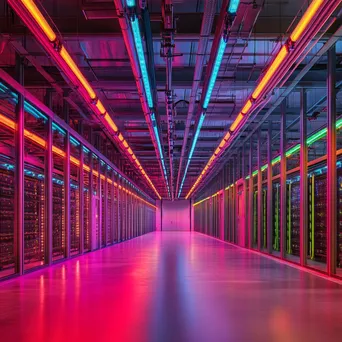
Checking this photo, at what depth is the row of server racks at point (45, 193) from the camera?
8195 millimetres

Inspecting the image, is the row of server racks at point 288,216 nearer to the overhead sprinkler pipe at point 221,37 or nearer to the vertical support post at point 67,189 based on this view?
the overhead sprinkler pipe at point 221,37

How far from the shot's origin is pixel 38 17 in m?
5.17

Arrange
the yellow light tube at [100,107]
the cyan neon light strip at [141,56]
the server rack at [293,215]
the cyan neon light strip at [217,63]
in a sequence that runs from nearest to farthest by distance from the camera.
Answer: the cyan neon light strip at [141,56]
the cyan neon light strip at [217,63]
the yellow light tube at [100,107]
the server rack at [293,215]

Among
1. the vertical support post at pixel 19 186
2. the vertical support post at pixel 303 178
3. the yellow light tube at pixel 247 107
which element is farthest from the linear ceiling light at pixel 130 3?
the vertical support post at pixel 303 178

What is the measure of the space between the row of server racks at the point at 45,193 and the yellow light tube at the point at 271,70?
4.22 metres

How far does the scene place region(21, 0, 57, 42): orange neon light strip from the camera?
4822 mm

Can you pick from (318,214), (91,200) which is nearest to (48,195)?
(91,200)

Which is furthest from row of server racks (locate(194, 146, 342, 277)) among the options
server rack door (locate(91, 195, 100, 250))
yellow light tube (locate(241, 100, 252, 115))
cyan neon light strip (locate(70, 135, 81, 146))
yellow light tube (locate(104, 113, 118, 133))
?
cyan neon light strip (locate(70, 135, 81, 146))

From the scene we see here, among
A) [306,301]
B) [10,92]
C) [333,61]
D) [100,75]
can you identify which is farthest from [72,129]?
[306,301]

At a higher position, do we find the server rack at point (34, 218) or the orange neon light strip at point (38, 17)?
the orange neon light strip at point (38, 17)

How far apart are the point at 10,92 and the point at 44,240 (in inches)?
A: 139

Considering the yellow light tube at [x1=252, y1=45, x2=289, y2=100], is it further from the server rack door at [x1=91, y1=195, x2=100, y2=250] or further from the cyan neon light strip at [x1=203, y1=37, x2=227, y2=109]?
the server rack door at [x1=91, y1=195, x2=100, y2=250]

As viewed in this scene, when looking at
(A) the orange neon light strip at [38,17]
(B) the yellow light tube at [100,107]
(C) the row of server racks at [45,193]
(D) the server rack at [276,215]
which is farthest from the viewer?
(D) the server rack at [276,215]

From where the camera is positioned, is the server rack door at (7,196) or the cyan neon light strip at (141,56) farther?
the server rack door at (7,196)
